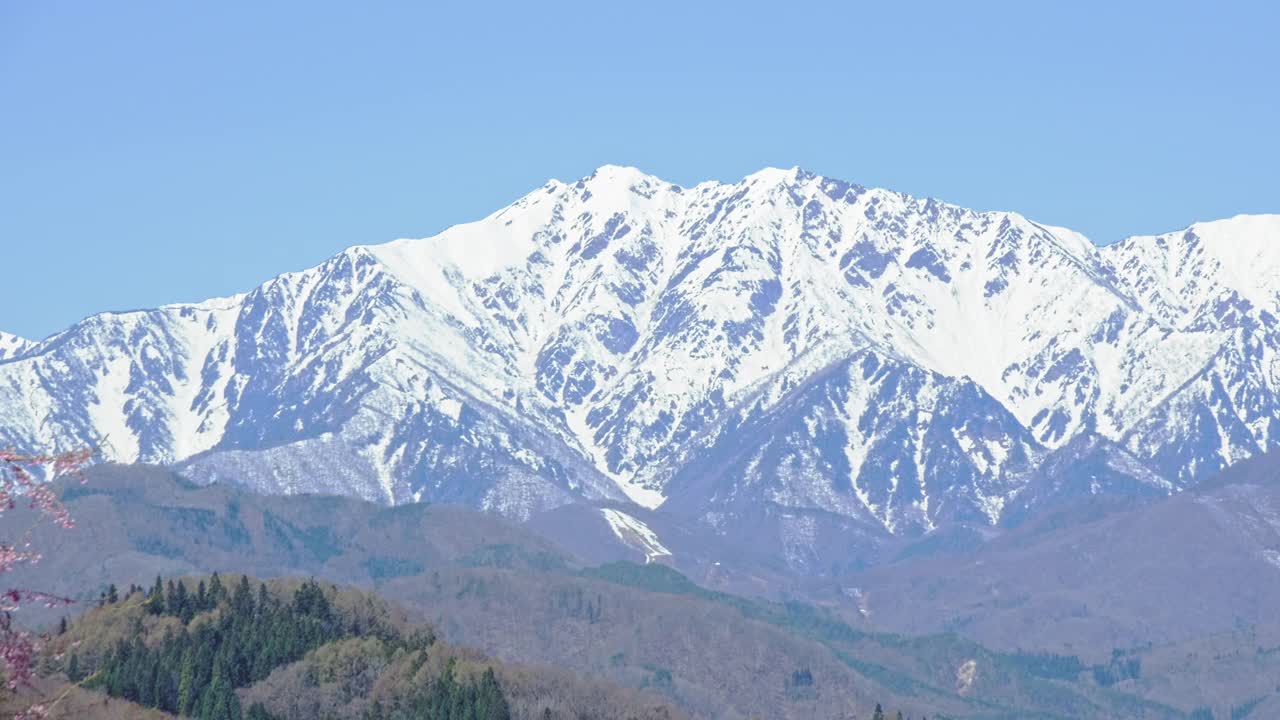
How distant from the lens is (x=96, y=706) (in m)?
197

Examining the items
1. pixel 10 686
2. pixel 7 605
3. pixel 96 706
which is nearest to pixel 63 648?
pixel 10 686

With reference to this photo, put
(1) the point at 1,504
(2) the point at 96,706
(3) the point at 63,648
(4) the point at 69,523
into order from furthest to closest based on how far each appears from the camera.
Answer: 1. (2) the point at 96,706
2. (3) the point at 63,648
3. (4) the point at 69,523
4. (1) the point at 1,504

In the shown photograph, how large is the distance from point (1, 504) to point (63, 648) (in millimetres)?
4974

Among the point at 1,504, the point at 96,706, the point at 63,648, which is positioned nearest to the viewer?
the point at 1,504

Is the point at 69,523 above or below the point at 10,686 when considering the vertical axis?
above

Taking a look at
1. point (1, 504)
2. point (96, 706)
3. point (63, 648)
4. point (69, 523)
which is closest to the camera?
point (1, 504)

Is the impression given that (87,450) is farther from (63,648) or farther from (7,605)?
(63,648)

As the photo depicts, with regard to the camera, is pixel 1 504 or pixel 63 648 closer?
pixel 1 504

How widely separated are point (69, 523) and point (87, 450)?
7.01 ft

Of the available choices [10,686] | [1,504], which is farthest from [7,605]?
[10,686]

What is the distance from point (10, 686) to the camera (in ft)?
98.9

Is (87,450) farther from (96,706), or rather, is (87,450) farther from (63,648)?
(96,706)

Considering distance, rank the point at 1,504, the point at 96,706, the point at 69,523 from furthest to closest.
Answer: the point at 96,706 < the point at 69,523 < the point at 1,504

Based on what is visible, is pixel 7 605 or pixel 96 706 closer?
pixel 7 605
